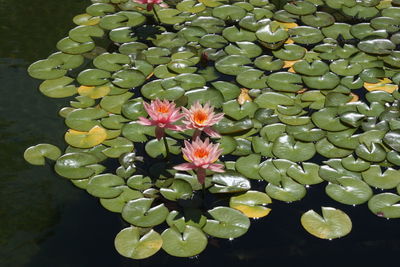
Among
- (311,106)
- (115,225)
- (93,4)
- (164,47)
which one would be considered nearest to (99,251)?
(115,225)

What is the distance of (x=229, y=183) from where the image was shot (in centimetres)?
322

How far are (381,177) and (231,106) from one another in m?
1.12

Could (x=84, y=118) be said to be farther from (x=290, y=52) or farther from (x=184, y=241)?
(x=290, y=52)

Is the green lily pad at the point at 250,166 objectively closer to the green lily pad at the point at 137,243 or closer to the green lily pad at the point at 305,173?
the green lily pad at the point at 305,173

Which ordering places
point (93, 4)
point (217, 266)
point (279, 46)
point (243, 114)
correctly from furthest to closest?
point (93, 4)
point (279, 46)
point (243, 114)
point (217, 266)

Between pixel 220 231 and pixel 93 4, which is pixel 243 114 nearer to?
pixel 220 231

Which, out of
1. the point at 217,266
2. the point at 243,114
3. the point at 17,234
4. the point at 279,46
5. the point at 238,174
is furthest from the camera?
the point at 279,46

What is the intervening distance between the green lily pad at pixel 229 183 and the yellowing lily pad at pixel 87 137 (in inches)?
32.8

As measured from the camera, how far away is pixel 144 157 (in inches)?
135

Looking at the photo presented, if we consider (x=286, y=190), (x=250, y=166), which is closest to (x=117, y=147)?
(x=250, y=166)

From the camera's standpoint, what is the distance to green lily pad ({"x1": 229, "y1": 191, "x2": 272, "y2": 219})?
3064mm

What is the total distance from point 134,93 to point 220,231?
4.82ft

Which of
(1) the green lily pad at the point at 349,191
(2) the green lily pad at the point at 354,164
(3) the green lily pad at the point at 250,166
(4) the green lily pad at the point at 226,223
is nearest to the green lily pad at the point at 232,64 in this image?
(3) the green lily pad at the point at 250,166

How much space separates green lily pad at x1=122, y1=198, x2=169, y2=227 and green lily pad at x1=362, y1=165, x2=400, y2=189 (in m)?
1.25
